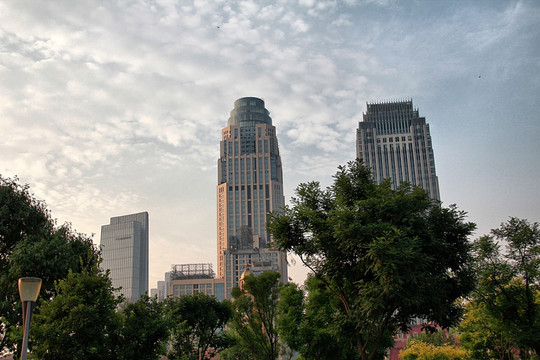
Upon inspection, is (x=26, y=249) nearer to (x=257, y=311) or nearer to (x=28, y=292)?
(x=28, y=292)

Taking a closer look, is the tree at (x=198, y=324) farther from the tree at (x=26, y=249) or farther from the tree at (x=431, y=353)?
the tree at (x=431, y=353)

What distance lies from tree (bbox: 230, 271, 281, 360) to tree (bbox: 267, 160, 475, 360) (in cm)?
894

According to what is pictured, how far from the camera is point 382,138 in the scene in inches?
6358

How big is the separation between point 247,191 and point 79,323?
15352cm

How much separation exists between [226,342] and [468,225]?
809 inches

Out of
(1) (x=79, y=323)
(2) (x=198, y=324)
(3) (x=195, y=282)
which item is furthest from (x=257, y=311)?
(3) (x=195, y=282)

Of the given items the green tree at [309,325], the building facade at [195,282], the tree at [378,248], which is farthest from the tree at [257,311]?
the building facade at [195,282]

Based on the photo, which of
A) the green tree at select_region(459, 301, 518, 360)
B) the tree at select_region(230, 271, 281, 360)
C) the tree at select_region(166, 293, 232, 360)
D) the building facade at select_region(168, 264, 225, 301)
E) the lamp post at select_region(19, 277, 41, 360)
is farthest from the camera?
the building facade at select_region(168, 264, 225, 301)

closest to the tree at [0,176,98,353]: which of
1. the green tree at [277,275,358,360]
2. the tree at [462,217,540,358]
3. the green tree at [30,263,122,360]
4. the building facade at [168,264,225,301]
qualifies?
the green tree at [30,263,122,360]

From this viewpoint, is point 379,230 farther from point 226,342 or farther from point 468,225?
point 226,342

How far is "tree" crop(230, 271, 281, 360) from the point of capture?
33.8 metres

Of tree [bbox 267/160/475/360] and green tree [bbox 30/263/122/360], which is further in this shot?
tree [bbox 267/160/475/360]

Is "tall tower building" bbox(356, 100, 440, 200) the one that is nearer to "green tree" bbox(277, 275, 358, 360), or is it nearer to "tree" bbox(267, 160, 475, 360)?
"green tree" bbox(277, 275, 358, 360)

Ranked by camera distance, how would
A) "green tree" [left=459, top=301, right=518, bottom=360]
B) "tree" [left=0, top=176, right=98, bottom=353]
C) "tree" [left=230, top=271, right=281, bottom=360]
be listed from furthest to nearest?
"tree" [left=230, top=271, right=281, bottom=360]
"green tree" [left=459, top=301, right=518, bottom=360]
"tree" [left=0, top=176, right=98, bottom=353]
